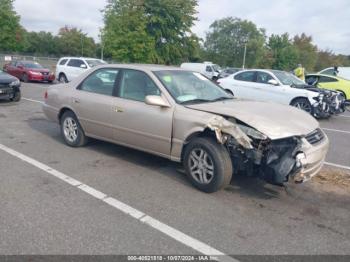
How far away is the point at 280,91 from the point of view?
1088cm

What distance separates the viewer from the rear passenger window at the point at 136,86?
4.89 metres

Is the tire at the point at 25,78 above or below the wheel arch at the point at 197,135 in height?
below

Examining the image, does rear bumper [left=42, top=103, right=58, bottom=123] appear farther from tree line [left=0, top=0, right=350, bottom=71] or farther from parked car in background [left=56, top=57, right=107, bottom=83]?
tree line [left=0, top=0, right=350, bottom=71]

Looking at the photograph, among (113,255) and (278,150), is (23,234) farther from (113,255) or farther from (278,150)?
(278,150)

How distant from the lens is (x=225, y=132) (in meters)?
4.00

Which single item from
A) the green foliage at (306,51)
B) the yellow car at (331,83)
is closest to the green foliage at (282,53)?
the green foliage at (306,51)

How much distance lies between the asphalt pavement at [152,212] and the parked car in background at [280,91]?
5486 mm

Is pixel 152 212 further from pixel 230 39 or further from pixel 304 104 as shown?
pixel 230 39

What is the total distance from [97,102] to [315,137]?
3366mm

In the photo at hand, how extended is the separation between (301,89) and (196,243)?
882 cm

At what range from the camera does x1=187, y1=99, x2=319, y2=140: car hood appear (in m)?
3.90

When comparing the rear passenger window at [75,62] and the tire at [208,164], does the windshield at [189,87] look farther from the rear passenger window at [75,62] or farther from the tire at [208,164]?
the rear passenger window at [75,62]

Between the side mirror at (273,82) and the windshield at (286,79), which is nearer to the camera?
the side mirror at (273,82)

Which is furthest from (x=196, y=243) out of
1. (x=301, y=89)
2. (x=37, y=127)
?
(x=301, y=89)
